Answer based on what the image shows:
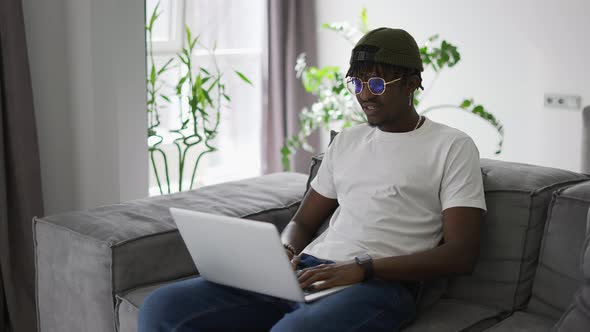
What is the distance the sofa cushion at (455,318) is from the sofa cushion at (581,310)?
284 mm

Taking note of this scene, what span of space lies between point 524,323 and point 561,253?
20cm

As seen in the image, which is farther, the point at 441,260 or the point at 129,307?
the point at 129,307

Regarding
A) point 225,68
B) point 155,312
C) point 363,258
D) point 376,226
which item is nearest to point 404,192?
point 376,226

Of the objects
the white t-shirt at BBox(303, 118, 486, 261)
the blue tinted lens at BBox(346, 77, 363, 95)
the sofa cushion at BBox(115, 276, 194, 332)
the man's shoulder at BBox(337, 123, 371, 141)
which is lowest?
the sofa cushion at BBox(115, 276, 194, 332)

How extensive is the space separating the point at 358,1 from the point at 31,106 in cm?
191

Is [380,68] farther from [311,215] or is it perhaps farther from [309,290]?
[309,290]

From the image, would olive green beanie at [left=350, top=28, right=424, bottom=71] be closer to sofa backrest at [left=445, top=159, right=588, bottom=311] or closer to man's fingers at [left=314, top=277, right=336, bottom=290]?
sofa backrest at [left=445, top=159, right=588, bottom=311]

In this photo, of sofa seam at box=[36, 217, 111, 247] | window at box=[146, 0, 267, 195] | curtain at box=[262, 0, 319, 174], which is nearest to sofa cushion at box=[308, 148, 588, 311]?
sofa seam at box=[36, 217, 111, 247]

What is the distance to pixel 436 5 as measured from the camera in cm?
369

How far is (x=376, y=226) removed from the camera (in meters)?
1.90

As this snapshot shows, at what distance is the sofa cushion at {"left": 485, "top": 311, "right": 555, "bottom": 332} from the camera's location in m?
1.78

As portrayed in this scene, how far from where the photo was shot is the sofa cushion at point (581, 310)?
153 cm

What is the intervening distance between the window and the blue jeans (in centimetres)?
196

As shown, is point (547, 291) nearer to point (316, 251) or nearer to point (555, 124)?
point (316, 251)
